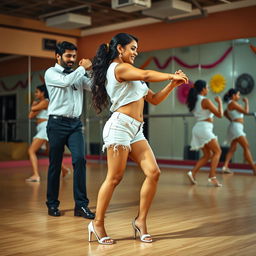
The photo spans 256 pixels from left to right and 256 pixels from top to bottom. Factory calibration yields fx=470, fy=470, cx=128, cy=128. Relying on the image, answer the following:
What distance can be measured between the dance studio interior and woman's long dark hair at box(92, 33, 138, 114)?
4.34ft

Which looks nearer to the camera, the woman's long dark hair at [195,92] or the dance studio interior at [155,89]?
the dance studio interior at [155,89]

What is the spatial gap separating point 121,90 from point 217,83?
7.33 meters

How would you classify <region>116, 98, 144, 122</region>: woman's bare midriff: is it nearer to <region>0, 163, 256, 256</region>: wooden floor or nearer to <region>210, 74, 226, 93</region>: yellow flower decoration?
<region>0, 163, 256, 256</region>: wooden floor

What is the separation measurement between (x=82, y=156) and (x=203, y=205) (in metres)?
1.50

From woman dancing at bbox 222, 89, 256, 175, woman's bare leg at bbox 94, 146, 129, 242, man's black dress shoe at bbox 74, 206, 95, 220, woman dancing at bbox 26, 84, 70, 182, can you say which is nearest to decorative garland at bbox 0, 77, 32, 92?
woman dancing at bbox 26, 84, 70, 182

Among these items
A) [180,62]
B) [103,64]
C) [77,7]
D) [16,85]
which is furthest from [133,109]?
[16,85]

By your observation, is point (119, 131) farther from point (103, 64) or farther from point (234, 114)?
point (234, 114)

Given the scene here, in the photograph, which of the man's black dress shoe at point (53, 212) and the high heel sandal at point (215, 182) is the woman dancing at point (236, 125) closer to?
the high heel sandal at point (215, 182)

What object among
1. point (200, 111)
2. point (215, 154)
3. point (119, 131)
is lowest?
point (215, 154)

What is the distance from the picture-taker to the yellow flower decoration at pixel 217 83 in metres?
10.2

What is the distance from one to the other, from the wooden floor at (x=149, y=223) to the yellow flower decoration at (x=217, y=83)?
12.4 ft

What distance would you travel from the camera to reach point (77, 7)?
377 inches

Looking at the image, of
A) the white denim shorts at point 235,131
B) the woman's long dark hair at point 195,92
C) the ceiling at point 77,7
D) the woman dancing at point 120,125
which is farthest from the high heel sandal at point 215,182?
the ceiling at point 77,7

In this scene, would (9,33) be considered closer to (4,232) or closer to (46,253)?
(4,232)
